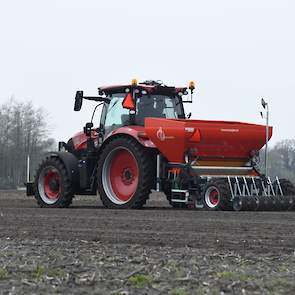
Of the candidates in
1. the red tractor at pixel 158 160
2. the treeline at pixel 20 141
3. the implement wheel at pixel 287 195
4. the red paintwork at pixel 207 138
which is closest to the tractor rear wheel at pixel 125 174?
the red tractor at pixel 158 160

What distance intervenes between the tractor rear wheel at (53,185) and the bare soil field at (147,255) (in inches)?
171

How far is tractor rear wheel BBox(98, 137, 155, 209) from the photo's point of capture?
56.3ft

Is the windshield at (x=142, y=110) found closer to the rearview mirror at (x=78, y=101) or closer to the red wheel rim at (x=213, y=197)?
the rearview mirror at (x=78, y=101)

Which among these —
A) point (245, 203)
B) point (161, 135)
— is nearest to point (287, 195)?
point (245, 203)

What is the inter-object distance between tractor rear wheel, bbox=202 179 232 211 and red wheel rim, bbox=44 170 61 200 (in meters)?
3.98

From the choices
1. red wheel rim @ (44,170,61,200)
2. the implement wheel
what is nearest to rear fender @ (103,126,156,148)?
red wheel rim @ (44,170,61,200)

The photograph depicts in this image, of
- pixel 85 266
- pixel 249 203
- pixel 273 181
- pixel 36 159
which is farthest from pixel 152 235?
pixel 36 159

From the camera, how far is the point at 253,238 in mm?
10562

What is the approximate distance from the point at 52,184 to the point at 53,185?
0.12 feet

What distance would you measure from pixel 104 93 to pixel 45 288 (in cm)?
1252

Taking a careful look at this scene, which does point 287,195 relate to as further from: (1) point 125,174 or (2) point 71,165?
(2) point 71,165

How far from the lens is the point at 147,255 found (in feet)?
28.6

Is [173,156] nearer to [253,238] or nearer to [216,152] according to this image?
[216,152]

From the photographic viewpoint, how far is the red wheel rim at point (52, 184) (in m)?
19.3
